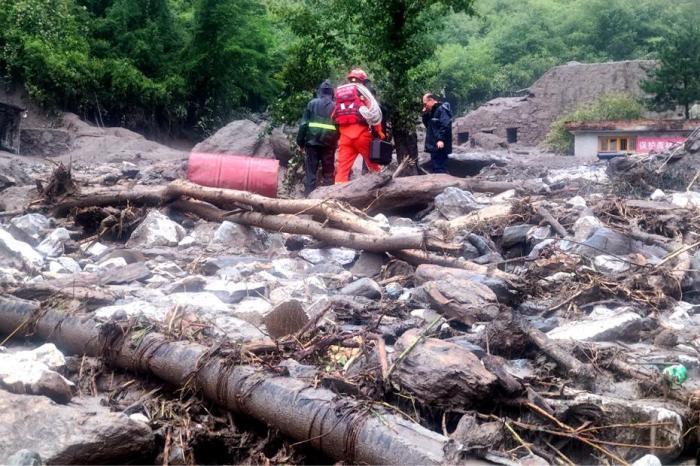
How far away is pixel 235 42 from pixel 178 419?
961 inches

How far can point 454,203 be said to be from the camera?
750 centimetres

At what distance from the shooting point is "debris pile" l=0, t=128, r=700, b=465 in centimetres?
292

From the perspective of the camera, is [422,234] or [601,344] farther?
[422,234]

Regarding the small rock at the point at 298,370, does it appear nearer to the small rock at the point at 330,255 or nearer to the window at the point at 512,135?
the small rock at the point at 330,255

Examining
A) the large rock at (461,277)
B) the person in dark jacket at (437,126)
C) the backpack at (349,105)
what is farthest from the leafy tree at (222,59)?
the large rock at (461,277)

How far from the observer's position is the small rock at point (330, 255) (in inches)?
242

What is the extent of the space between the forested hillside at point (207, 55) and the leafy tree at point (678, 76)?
723 centimetres

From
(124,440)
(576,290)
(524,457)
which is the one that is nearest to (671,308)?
(576,290)

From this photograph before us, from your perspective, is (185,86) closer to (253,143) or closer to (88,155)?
(88,155)

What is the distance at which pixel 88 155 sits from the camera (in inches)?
722

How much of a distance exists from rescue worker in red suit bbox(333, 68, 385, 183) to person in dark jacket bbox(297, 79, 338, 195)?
0.65 feet

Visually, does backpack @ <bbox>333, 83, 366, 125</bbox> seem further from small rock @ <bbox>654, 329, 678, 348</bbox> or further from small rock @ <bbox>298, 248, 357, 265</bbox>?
small rock @ <bbox>654, 329, 678, 348</bbox>

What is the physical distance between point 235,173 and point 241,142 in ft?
21.5

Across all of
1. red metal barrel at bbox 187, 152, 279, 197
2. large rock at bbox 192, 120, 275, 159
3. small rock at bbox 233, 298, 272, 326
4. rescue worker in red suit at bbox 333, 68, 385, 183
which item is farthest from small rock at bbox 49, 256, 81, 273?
large rock at bbox 192, 120, 275, 159
